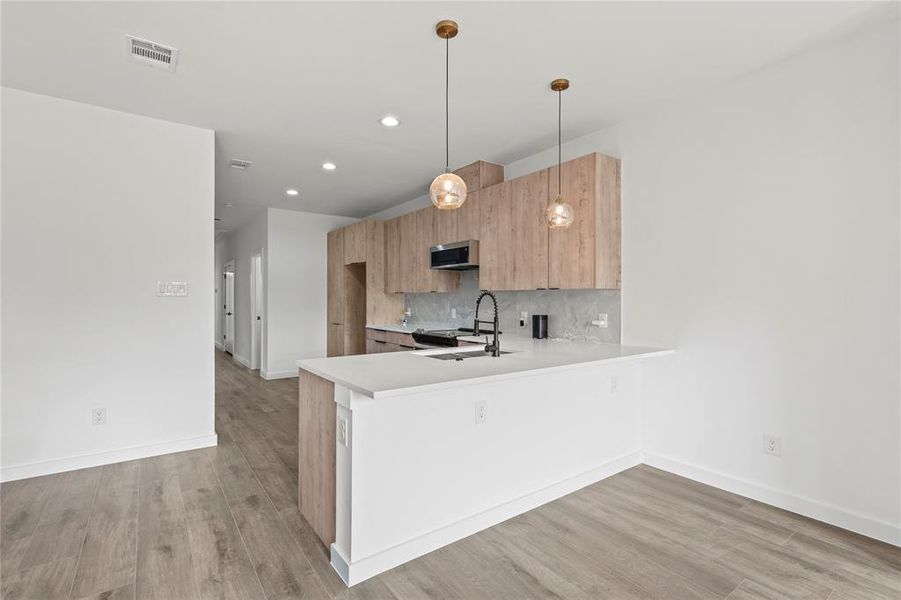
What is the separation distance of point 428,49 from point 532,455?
2.37 meters

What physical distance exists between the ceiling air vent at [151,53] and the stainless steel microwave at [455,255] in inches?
107

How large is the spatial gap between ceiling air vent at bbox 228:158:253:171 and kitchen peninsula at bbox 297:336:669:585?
2961mm

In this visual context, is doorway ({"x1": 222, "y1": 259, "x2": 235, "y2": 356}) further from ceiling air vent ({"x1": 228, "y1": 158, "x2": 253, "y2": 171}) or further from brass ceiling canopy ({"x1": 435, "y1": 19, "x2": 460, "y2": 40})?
brass ceiling canopy ({"x1": 435, "y1": 19, "x2": 460, "y2": 40})

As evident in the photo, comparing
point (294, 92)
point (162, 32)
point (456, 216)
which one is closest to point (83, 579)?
point (162, 32)

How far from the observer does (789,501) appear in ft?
8.49

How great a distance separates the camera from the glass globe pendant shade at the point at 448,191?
98.6 inches

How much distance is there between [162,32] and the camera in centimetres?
235

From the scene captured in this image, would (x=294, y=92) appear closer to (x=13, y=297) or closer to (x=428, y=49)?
(x=428, y=49)

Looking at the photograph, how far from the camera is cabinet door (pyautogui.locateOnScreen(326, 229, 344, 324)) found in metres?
6.67

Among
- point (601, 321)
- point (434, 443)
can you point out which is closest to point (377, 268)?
point (601, 321)

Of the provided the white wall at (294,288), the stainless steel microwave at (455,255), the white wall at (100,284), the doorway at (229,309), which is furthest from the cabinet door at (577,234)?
the doorway at (229,309)

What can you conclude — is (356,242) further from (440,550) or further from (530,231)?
(440,550)

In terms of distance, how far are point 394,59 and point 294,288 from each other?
4842 millimetres

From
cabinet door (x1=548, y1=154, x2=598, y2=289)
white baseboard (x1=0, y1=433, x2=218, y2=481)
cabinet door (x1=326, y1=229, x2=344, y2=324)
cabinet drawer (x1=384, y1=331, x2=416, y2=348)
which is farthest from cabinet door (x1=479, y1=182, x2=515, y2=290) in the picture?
cabinet door (x1=326, y1=229, x2=344, y2=324)
